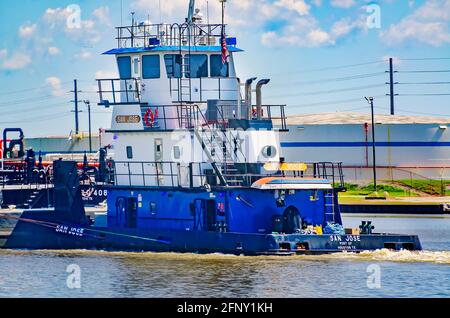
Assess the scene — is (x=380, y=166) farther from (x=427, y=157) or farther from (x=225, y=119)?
(x=225, y=119)

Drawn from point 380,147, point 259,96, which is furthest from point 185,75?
point 380,147

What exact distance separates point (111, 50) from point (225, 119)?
5.05 meters

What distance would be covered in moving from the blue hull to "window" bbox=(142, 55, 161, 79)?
17.8ft

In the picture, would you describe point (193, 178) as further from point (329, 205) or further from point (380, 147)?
point (380, 147)

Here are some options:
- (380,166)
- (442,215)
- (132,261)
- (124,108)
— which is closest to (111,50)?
(124,108)

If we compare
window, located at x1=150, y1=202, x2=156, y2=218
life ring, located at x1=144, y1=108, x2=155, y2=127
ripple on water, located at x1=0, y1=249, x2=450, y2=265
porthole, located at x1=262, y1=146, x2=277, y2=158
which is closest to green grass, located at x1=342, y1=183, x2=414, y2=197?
porthole, located at x1=262, y1=146, x2=277, y2=158

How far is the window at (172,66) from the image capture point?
41.6 metres

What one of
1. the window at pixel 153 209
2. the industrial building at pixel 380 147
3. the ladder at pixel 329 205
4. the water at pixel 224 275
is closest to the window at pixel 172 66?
the window at pixel 153 209

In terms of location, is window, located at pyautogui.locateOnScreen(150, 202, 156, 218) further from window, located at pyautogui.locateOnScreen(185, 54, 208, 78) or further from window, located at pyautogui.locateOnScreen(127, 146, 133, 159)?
window, located at pyautogui.locateOnScreen(185, 54, 208, 78)

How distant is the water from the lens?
107 feet

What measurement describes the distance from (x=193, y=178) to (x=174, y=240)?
2.29 metres

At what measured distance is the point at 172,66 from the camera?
41625mm

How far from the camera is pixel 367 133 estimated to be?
8388 cm
